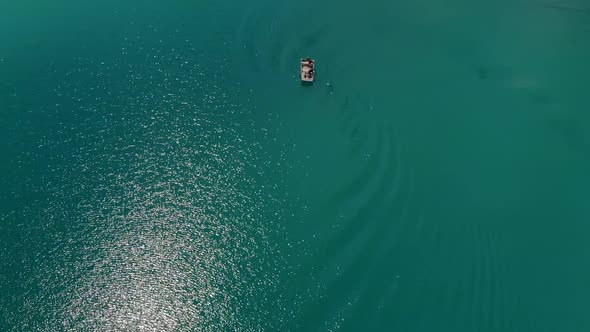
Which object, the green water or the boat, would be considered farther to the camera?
the boat

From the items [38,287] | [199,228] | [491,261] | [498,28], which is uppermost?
[498,28]

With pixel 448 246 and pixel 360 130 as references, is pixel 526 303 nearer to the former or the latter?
pixel 448 246

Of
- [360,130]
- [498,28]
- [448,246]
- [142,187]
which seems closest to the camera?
[448,246]

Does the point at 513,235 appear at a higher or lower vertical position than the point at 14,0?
lower

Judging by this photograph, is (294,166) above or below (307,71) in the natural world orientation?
below

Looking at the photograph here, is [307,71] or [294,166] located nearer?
[294,166]

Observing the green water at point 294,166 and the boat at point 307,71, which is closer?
the green water at point 294,166

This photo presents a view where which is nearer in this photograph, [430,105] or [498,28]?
[430,105]

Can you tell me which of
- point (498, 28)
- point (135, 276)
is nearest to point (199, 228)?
point (135, 276)
